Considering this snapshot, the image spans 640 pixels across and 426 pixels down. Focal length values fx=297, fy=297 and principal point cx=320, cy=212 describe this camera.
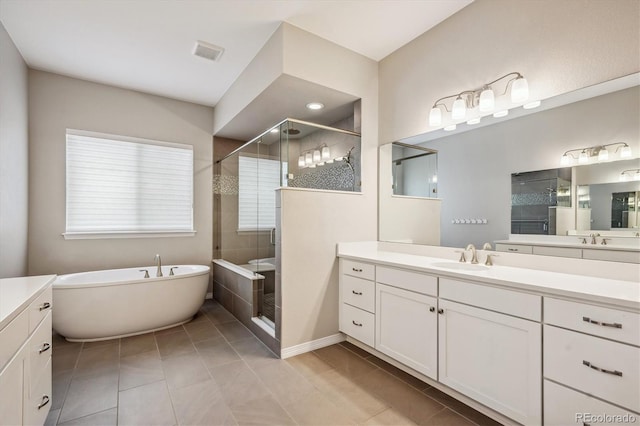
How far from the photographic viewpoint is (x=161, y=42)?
2.77m

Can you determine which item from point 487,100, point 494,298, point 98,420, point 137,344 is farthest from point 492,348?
point 137,344

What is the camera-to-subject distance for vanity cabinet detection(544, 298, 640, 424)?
119cm

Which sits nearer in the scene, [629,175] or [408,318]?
[629,175]

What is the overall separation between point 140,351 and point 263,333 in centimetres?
107

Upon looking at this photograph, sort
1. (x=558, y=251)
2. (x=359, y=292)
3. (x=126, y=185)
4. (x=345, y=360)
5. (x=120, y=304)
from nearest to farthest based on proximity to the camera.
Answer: (x=558, y=251) → (x=345, y=360) → (x=359, y=292) → (x=120, y=304) → (x=126, y=185)

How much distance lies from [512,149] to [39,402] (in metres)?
3.15

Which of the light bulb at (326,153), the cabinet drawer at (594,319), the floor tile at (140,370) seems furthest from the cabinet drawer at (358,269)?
the floor tile at (140,370)

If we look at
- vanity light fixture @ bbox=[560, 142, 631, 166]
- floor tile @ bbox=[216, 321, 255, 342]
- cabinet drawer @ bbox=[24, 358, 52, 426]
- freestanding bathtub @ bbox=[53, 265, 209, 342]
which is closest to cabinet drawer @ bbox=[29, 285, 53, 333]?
cabinet drawer @ bbox=[24, 358, 52, 426]

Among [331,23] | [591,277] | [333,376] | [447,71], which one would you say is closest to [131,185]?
[331,23]

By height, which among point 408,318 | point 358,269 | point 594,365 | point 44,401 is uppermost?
point 358,269

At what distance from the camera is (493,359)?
1610mm

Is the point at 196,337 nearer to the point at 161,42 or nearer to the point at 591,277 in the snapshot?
the point at 161,42

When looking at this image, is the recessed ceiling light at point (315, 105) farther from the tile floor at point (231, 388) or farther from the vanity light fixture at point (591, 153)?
the tile floor at point (231, 388)

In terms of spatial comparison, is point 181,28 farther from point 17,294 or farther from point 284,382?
point 284,382
